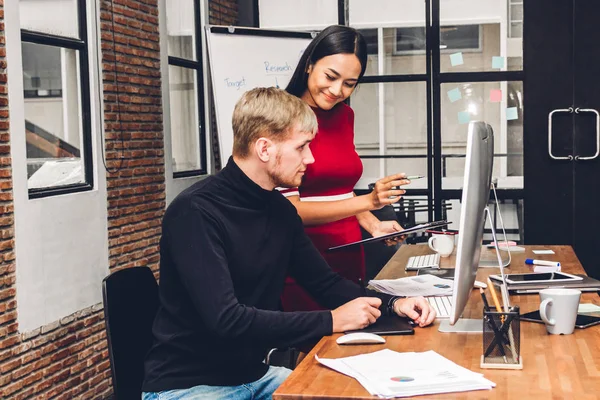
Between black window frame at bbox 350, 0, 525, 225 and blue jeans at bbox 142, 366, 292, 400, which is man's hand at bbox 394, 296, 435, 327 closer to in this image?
blue jeans at bbox 142, 366, 292, 400

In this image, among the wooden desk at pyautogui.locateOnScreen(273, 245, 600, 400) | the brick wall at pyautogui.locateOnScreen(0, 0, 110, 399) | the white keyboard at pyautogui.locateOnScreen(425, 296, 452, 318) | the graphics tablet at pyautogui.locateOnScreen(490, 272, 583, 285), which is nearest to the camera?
the wooden desk at pyautogui.locateOnScreen(273, 245, 600, 400)

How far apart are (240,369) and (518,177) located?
454 cm

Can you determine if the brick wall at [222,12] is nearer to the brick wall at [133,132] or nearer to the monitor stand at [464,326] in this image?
the brick wall at [133,132]

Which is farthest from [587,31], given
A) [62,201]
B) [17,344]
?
[17,344]

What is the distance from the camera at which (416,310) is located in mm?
2182

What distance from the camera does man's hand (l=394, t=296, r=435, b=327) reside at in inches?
83.1

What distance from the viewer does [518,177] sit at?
615cm

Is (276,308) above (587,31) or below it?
below

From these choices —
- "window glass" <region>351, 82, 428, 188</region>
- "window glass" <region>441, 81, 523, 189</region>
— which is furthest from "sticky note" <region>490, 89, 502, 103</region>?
"window glass" <region>351, 82, 428, 188</region>

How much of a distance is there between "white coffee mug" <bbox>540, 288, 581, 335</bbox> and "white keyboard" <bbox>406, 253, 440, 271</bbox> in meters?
1.08

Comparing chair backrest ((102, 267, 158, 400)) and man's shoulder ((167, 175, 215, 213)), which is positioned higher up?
man's shoulder ((167, 175, 215, 213))

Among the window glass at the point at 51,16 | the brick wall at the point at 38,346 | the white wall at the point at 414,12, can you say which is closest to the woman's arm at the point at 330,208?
the brick wall at the point at 38,346

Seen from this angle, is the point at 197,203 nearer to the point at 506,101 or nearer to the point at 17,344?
the point at 17,344

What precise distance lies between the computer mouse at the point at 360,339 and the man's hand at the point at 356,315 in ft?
0.32
